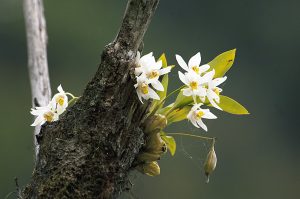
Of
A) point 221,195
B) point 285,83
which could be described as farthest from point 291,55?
point 221,195

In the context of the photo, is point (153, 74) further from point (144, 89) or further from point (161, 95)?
point (161, 95)

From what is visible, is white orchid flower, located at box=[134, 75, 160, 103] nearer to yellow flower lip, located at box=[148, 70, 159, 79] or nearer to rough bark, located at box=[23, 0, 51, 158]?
yellow flower lip, located at box=[148, 70, 159, 79]

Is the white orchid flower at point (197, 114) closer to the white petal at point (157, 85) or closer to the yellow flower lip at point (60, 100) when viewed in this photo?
the white petal at point (157, 85)

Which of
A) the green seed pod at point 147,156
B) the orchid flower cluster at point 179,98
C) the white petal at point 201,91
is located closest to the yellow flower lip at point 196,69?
the orchid flower cluster at point 179,98

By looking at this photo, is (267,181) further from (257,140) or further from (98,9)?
(98,9)

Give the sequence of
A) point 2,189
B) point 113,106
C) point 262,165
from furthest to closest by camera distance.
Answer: point 262,165, point 2,189, point 113,106
